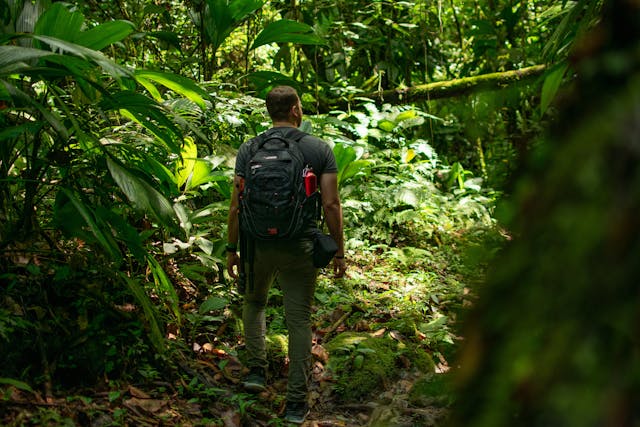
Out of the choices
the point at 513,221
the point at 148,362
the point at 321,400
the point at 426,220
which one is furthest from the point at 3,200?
the point at 426,220

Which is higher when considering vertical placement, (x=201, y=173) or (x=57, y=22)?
(x=57, y=22)

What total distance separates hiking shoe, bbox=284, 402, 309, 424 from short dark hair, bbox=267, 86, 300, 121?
1.67 m

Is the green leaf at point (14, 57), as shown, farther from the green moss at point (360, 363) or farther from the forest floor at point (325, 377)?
the green moss at point (360, 363)

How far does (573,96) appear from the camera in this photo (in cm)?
62

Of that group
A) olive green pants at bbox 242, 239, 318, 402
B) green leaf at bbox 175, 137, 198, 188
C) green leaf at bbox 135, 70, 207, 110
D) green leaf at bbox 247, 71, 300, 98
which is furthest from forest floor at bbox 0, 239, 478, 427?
green leaf at bbox 247, 71, 300, 98

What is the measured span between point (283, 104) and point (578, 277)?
2997 millimetres

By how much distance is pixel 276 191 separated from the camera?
10.7 ft

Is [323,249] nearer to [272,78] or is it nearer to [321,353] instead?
[321,353]

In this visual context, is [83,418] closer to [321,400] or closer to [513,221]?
[321,400]

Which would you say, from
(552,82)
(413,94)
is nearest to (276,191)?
(552,82)

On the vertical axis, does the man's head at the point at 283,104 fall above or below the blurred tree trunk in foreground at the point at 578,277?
above

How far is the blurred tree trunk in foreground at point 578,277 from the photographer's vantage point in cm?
54

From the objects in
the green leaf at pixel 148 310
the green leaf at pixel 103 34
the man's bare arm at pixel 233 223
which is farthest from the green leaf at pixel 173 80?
the green leaf at pixel 148 310

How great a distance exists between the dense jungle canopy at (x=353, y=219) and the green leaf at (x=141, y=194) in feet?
0.05
